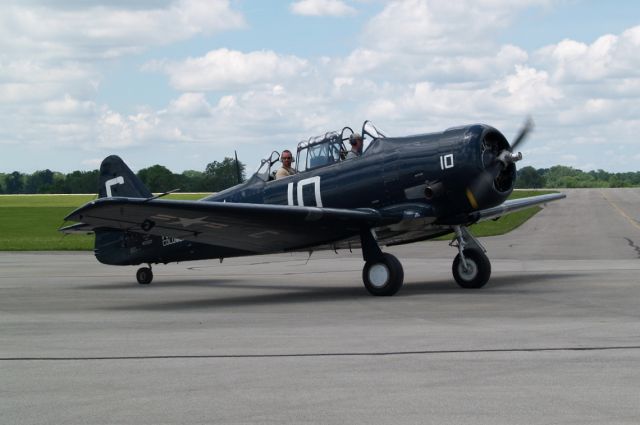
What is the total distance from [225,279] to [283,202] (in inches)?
156

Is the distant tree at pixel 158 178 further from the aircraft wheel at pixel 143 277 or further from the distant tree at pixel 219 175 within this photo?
the aircraft wheel at pixel 143 277

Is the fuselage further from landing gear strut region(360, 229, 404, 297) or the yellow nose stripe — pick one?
landing gear strut region(360, 229, 404, 297)

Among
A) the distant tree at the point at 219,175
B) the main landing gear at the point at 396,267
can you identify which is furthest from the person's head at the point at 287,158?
the distant tree at the point at 219,175

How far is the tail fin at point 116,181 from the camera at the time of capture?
1714 cm

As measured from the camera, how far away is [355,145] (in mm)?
14281

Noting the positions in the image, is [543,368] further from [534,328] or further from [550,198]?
[550,198]

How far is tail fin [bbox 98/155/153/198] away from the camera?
17.1 meters

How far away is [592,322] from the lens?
31.8ft

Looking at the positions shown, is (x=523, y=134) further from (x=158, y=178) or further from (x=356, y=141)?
(x=158, y=178)

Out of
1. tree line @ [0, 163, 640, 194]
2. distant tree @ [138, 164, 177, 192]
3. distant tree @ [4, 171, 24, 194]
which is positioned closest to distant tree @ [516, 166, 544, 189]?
tree line @ [0, 163, 640, 194]

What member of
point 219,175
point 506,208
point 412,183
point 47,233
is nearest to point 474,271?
point 412,183

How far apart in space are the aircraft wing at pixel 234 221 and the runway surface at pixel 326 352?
95cm

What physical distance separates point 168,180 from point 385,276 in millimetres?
46970

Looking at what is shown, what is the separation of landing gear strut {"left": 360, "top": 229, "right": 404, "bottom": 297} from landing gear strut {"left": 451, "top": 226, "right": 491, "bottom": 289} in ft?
4.93
